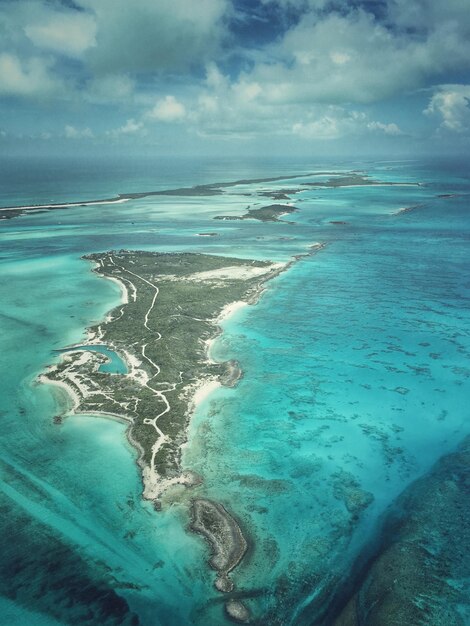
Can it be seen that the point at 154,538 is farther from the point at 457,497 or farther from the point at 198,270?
the point at 198,270

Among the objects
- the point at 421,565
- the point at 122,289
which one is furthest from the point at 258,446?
the point at 122,289

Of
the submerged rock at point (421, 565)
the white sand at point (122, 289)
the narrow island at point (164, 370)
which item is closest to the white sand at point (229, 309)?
the narrow island at point (164, 370)

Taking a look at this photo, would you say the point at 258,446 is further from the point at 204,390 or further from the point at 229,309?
the point at 229,309

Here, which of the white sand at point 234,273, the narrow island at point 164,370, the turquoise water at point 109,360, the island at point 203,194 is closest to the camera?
the narrow island at point 164,370

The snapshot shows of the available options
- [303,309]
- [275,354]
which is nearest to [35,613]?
[275,354]

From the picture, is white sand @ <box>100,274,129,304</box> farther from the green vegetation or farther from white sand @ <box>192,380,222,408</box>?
white sand @ <box>192,380,222,408</box>

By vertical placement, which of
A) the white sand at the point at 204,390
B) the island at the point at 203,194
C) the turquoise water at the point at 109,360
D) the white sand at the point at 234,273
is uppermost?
the island at the point at 203,194

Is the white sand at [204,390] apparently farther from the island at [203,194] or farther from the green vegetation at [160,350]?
the island at [203,194]
